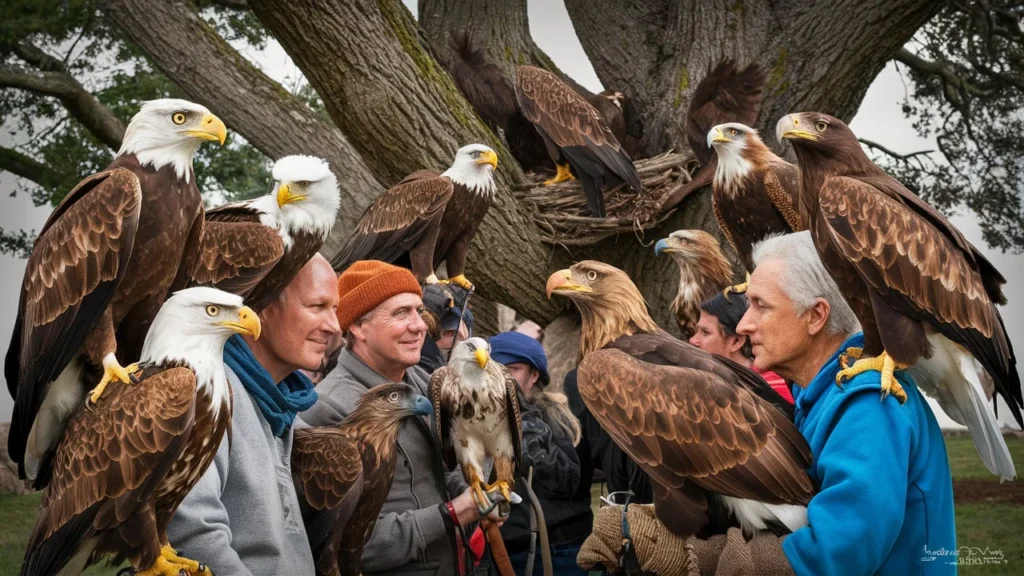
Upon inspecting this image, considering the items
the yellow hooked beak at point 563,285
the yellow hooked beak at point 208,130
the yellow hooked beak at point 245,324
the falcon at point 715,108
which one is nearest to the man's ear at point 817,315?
the yellow hooked beak at point 563,285

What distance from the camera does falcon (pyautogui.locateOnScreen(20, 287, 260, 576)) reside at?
208cm

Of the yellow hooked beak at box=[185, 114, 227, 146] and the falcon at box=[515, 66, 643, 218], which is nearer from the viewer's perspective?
the yellow hooked beak at box=[185, 114, 227, 146]

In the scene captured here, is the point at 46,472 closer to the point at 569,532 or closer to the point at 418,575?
the point at 418,575

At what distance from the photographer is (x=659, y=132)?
7.98 meters

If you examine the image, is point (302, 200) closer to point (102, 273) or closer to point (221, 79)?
point (102, 273)

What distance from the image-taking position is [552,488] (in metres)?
4.34

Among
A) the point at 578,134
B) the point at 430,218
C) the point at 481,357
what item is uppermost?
the point at 578,134

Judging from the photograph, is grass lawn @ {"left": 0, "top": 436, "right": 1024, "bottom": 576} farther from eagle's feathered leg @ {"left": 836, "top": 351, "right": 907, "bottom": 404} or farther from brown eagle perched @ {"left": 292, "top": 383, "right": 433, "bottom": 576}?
eagle's feathered leg @ {"left": 836, "top": 351, "right": 907, "bottom": 404}

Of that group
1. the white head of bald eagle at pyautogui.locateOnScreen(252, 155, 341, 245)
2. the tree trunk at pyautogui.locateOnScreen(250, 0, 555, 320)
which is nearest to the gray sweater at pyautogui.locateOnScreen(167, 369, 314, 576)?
the white head of bald eagle at pyautogui.locateOnScreen(252, 155, 341, 245)

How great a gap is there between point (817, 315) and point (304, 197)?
5.36 ft

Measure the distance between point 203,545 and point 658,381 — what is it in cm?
135

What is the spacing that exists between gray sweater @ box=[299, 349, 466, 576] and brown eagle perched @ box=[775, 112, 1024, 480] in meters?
1.45

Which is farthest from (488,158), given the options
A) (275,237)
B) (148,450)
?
(148,450)

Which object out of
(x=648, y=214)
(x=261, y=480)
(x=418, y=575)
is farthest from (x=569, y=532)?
(x=648, y=214)
